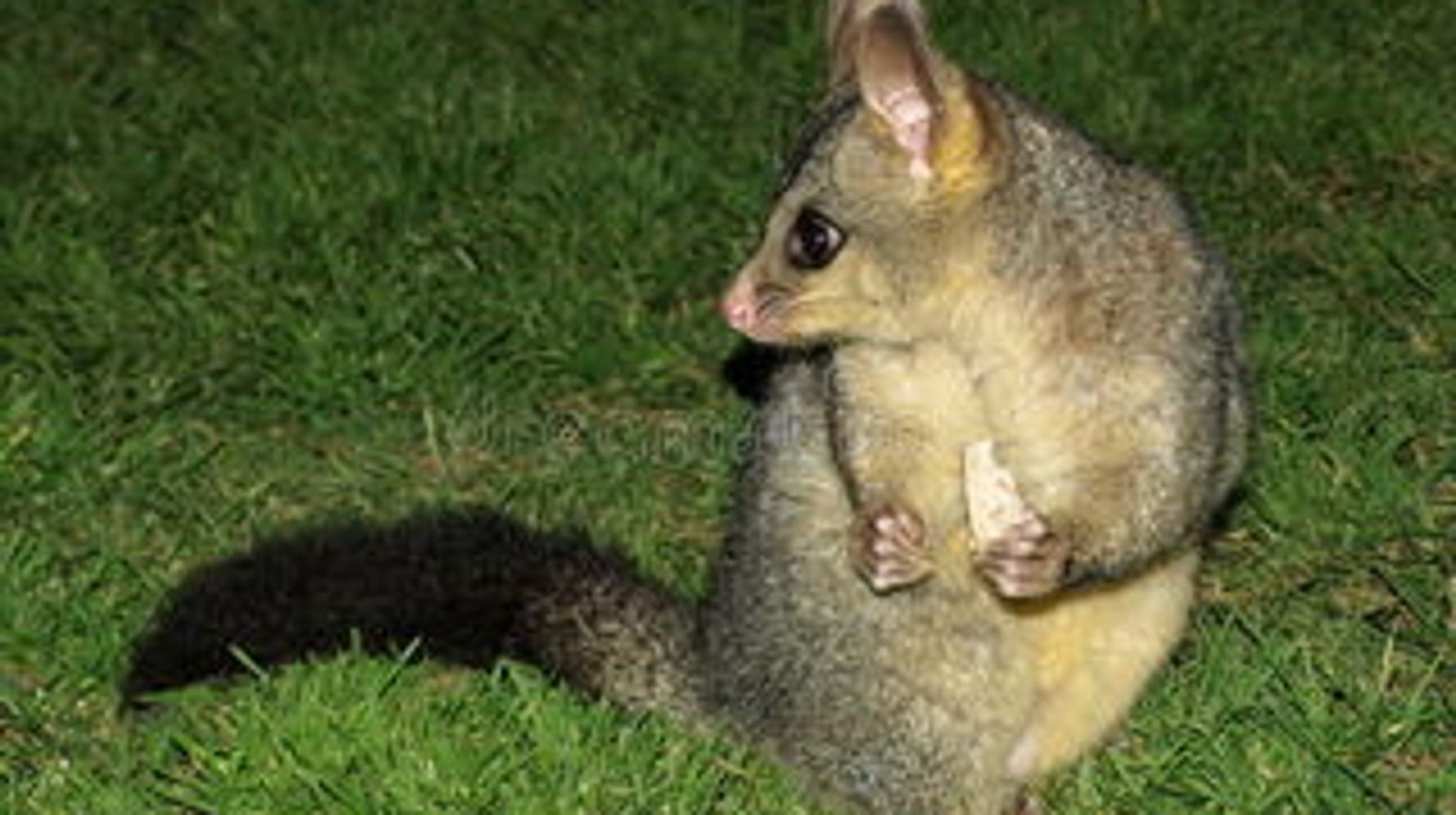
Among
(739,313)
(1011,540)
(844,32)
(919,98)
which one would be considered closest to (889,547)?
(1011,540)

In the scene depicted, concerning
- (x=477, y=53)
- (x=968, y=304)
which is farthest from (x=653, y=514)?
(x=477, y=53)

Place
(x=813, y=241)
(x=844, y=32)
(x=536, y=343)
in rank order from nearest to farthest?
1. (x=813, y=241)
2. (x=844, y=32)
3. (x=536, y=343)

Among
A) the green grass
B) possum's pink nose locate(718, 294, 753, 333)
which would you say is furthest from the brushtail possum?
the green grass

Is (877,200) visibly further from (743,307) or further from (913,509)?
(913,509)

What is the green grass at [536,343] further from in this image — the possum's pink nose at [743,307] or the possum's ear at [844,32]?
the possum's ear at [844,32]

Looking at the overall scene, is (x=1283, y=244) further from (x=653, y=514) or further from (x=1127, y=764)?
(x=1127, y=764)

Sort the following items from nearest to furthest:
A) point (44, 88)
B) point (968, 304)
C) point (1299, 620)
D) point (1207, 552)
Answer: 1. point (968, 304)
2. point (1299, 620)
3. point (1207, 552)
4. point (44, 88)

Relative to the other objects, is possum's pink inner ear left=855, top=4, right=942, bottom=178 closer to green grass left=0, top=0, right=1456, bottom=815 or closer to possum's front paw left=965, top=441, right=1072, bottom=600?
possum's front paw left=965, top=441, right=1072, bottom=600
